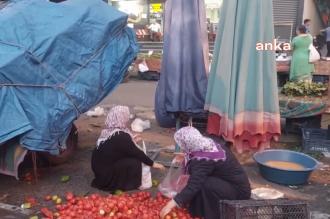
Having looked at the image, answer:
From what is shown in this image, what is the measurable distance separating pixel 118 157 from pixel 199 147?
1.35 metres

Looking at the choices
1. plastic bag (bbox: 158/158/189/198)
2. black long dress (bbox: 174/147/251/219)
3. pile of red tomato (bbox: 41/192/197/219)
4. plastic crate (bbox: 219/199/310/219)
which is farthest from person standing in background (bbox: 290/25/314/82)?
plastic crate (bbox: 219/199/310/219)

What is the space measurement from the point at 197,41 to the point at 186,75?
0.44 meters

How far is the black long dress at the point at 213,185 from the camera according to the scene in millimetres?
4117

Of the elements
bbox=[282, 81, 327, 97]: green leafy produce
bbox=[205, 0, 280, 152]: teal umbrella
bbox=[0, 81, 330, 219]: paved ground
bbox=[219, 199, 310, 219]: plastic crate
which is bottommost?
bbox=[0, 81, 330, 219]: paved ground

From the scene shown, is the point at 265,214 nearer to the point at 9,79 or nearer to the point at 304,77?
the point at 9,79

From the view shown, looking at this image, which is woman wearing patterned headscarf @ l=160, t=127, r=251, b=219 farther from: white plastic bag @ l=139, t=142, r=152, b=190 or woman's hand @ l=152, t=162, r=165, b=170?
woman's hand @ l=152, t=162, r=165, b=170

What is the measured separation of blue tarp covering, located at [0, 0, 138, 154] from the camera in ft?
15.3

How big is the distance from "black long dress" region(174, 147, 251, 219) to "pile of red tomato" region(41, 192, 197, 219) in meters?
0.20

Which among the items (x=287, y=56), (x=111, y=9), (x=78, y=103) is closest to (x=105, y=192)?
(x=78, y=103)

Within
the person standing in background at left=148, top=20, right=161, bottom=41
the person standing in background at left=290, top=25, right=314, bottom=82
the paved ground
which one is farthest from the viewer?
the person standing in background at left=148, top=20, right=161, bottom=41

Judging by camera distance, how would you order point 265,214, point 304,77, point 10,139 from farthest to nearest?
1. point 304,77
2. point 10,139
3. point 265,214

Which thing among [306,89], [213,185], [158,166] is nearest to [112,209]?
[213,185]

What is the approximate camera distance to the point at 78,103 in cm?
502

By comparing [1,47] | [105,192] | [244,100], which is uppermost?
[1,47]
